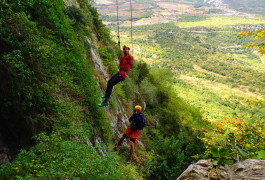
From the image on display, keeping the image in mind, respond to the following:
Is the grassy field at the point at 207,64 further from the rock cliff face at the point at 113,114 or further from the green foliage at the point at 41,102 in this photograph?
the green foliage at the point at 41,102

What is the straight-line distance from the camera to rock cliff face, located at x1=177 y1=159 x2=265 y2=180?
329 centimetres

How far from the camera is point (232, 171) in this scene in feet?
11.6

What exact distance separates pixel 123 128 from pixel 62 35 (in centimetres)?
650

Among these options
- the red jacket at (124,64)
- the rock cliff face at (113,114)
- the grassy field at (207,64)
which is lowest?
the grassy field at (207,64)

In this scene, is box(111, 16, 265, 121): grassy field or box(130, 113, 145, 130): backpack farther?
box(111, 16, 265, 121): grassy field

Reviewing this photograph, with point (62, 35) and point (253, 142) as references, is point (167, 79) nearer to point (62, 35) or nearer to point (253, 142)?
point (62, 35)

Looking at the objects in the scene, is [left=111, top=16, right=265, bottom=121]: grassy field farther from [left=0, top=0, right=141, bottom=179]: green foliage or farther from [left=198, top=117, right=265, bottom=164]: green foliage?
[left=0, top=0, right=141, bottom=179]: green foliage

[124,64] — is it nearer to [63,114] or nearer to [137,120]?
[137,120]

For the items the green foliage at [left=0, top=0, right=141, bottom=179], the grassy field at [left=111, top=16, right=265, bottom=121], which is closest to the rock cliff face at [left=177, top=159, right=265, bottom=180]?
the green foliage at [left=0, top=0, right=141, bottom=179]

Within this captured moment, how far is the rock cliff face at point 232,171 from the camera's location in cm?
329

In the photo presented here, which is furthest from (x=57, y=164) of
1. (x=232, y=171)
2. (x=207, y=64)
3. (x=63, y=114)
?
(x=207, y=64)

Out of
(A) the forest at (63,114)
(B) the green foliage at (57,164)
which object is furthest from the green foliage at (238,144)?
(B) the green foliage at (57,164)

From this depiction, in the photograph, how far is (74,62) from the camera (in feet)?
24.0

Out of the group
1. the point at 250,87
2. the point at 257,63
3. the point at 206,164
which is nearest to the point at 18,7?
the point at 206,164
